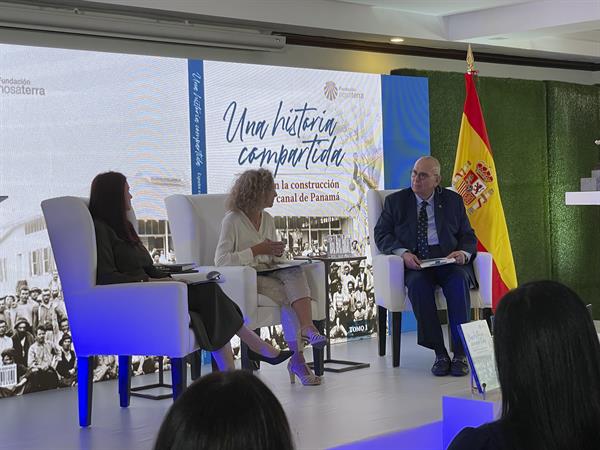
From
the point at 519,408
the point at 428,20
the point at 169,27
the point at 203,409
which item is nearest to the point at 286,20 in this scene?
the point at 169,27

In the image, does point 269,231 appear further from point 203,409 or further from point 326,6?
point 203,409

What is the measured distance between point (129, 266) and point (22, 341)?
45.6 inches

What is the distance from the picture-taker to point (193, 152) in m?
6.10

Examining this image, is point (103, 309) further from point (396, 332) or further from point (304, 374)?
point (396, 332)

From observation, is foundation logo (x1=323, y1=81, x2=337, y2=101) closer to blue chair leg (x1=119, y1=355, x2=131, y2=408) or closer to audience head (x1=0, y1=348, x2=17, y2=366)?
blue chair leg (x1=119, y1=355, x2=131, y2=408)

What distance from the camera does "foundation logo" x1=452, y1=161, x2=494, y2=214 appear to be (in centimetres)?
714

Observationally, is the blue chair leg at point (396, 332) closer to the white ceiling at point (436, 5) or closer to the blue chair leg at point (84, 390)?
the blue chair leg at point (84, 390)

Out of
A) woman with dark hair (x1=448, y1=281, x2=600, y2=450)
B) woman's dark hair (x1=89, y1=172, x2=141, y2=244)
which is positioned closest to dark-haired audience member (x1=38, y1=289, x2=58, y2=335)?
woman's dark hair (x1=89, y1=172, x2=141, y2=244)

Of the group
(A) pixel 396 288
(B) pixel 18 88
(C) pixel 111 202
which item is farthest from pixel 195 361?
(B) pixel 18 88

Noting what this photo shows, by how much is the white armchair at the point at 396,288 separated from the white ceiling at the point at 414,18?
1564 mm

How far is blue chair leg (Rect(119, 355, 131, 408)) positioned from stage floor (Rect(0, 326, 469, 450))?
0.15ft

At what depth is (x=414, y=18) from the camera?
736cm

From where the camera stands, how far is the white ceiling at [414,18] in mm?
6297

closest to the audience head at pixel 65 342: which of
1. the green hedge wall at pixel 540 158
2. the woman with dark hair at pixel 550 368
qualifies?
the green hedge wall at pixel 540 158
